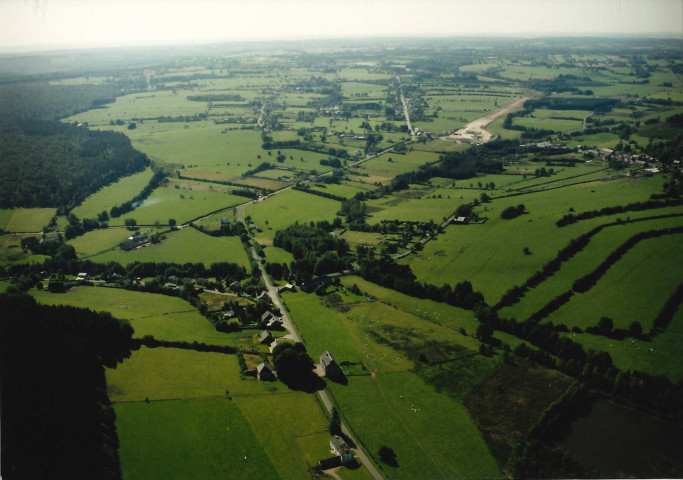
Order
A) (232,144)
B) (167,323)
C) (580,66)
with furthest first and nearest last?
(580,66)
(232,144)
(167,323)

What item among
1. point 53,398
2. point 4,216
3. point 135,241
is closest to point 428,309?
point 53,398

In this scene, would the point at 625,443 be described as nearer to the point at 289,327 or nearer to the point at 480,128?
the point at 289,327

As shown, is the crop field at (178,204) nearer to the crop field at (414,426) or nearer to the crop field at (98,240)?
the crop field at (98,240)

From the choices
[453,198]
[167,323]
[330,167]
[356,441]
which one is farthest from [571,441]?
[330,167]

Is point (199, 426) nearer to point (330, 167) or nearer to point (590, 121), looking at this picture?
point (330, 167)

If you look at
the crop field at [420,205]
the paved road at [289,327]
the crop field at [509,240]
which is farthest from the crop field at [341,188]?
the crop field at [509,240]

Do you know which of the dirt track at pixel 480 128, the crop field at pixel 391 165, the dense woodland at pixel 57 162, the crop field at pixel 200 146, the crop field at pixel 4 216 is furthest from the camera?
the dirt track at pixel 480 128

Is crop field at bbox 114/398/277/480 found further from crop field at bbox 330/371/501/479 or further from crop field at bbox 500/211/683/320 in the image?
crop field at bbox 500/211/683/320
